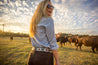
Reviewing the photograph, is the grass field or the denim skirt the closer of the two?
the denim skirt

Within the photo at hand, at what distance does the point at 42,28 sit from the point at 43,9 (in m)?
0.39

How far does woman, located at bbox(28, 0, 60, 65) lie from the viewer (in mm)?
920

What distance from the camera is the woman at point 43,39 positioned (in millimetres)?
920

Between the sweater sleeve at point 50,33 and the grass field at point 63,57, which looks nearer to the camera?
the sweater sleeve at point 50,33

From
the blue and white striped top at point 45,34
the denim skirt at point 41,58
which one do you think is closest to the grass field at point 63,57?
A: the denim skirt at point 41,58

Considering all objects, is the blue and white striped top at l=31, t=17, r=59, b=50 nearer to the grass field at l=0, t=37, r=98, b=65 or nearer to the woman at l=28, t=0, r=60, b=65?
the woman at l=28, t=0, r=60, b=65

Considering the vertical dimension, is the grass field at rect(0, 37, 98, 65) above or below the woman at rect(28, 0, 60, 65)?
below

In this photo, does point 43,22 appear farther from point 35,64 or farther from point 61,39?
point 61,39

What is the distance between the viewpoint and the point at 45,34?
976mm

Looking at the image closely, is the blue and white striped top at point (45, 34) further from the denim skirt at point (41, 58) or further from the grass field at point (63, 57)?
the grass field at point (63, 57)

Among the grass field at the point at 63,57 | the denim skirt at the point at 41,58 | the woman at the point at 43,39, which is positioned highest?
the woman at the point at 43,39

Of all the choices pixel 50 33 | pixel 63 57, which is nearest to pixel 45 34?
pixel 50 33

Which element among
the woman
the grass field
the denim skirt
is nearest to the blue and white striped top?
the woman

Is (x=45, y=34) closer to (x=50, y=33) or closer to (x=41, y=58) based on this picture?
(x=50, y=33)
